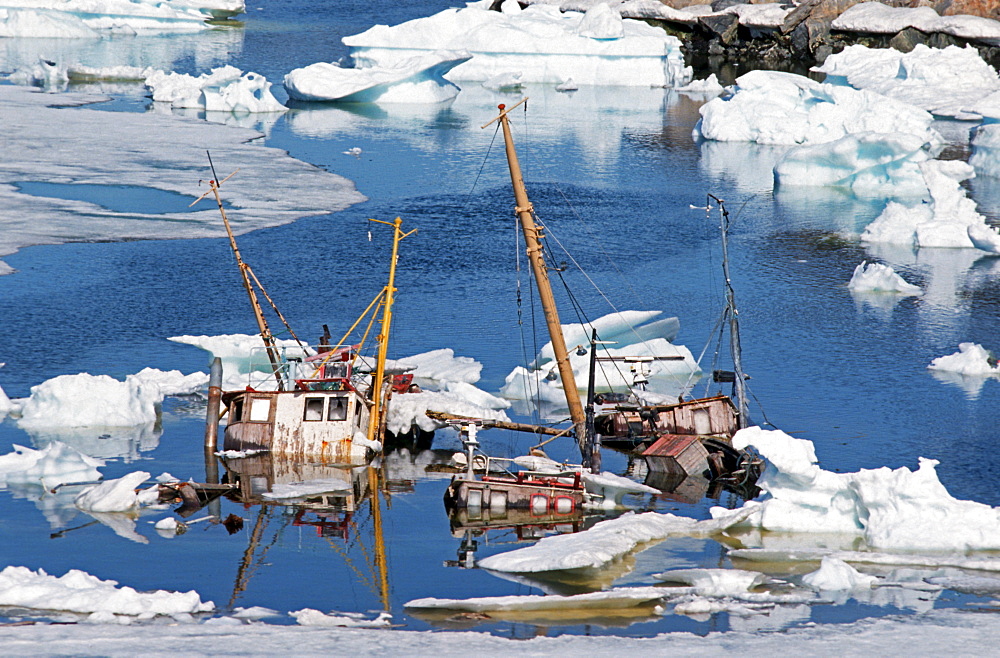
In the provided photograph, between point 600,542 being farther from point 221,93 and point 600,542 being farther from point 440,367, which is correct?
point 221,93

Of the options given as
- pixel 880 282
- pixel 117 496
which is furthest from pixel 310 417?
pixel 880 282

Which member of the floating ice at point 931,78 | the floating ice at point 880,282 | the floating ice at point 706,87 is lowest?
the floating ice at point 880,282

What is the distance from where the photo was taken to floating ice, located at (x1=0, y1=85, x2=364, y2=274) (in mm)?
35344

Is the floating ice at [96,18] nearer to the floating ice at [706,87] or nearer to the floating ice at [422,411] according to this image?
→ the floating ice at [706,87]

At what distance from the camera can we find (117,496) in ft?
59.2

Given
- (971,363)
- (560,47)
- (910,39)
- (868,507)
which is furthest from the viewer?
(910,39)

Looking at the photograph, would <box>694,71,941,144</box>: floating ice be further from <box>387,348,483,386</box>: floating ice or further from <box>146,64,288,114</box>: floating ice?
<box>387,348,483,386</box>: floating ice

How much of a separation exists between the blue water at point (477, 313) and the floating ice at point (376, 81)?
172 inches

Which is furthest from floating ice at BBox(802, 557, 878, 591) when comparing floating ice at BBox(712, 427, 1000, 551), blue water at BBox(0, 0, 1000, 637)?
floating ice at BBox(712, 427, 1000, 551)

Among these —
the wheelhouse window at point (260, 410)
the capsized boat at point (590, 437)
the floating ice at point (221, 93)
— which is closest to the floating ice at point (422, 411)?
the capsized boat at point (590, 437)

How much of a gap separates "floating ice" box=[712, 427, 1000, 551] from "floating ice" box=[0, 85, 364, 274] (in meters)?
21.8

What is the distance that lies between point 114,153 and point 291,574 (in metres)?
31.7

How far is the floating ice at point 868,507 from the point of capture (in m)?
16.3

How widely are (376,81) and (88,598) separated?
46.0m
